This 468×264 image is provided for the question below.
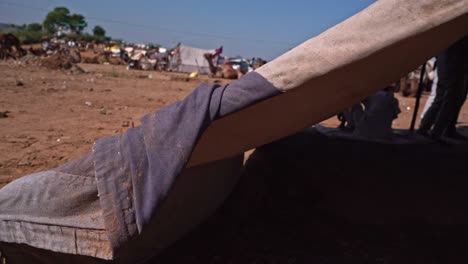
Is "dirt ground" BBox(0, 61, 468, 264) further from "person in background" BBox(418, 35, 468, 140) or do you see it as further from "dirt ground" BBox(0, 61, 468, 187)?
"person in background" BBox(418, 35, 468, 140)

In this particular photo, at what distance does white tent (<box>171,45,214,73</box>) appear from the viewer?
83.4ft

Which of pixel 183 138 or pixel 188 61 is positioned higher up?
pixel 183 138

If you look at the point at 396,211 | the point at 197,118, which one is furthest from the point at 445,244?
the point at 197,118

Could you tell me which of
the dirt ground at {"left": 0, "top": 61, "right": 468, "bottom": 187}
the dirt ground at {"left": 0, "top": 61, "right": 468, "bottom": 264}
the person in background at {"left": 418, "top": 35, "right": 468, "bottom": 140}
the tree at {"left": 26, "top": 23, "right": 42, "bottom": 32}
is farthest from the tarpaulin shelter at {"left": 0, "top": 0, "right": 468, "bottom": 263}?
the tree at {"left": 26, "top": 23, "right": 42, "bottom": 32}

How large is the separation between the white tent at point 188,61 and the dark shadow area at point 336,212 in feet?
74.6

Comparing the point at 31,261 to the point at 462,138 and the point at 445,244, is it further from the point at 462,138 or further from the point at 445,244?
the point at 462,138

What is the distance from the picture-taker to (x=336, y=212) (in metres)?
2.40

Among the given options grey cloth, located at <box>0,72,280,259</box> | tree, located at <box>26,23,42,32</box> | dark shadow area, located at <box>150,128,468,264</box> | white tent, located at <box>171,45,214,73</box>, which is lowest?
white tent, located at <box>171,45,214,73</box>

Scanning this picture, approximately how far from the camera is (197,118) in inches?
52.9

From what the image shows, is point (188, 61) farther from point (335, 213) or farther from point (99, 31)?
point (99, 31)

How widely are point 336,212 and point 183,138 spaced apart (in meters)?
1.49

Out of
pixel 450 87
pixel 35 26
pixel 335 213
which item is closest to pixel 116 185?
pixel 335 213

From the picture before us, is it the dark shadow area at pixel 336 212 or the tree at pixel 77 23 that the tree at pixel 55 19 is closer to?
the tree at pixel 77 23

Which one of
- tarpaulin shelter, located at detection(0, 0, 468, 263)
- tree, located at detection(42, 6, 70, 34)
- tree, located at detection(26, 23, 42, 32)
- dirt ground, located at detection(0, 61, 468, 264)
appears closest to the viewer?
tarpaulin shelter, located at detection(0, 0, 468, 263)
